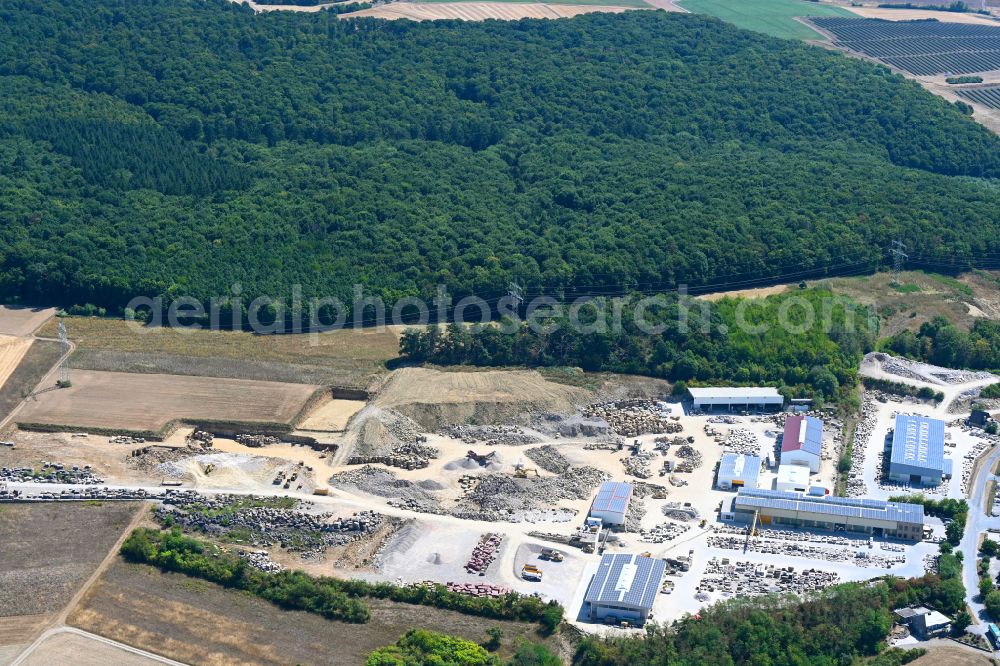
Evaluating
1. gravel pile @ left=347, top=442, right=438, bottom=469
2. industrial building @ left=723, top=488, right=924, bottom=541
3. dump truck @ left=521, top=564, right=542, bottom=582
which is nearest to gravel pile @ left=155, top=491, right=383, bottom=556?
gravel pile @ left=347, top=442, right=438, bottom=469

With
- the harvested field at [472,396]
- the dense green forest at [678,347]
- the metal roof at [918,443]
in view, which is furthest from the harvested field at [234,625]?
the dense green forest at [678,347]

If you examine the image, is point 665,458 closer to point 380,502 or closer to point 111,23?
point 380,502

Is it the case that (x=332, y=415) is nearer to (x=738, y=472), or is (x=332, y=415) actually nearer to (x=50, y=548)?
(x=50, y=548)

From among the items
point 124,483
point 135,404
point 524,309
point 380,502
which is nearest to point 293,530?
point 380,502

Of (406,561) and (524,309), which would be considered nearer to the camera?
(406,561)

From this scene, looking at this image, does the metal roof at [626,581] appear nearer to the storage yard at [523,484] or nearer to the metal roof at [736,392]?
the storage yard at [523,484]

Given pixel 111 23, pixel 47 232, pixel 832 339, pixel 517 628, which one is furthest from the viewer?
pixel 111 23
